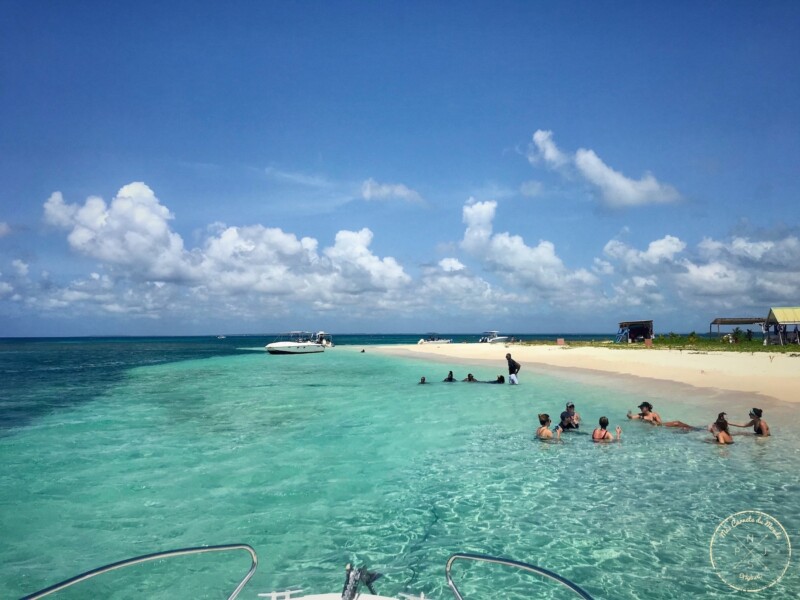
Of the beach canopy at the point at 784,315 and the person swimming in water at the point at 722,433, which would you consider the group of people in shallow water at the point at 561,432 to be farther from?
the beach canopy at the point at 784,315

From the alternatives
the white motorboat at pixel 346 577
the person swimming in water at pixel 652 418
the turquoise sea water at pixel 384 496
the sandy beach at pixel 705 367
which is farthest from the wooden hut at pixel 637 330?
the white motorboat at pixel 346 577

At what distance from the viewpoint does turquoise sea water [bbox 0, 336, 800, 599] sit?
8.05m

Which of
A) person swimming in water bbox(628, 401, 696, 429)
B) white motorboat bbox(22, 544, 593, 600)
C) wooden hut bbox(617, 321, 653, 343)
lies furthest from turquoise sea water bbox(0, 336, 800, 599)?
wooden hut bbox(617, 321, 653, 343)

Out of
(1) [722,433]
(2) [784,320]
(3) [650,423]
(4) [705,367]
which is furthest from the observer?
(2) [784,320]

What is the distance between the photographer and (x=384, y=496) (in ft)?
38.8

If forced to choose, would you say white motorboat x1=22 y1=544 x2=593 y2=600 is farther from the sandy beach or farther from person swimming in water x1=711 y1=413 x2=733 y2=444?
the sandy beach

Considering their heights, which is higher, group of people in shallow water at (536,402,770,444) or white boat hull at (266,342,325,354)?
group of people in shallow water at (536,402,770,444)

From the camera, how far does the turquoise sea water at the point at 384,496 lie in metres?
8.05

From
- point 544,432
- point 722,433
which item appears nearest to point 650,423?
point 722,433

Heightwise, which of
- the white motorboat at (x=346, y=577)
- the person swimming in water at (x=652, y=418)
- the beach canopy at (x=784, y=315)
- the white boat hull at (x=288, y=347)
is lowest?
the white boat hull at (x=288, y=347)

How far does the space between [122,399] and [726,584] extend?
33134mm

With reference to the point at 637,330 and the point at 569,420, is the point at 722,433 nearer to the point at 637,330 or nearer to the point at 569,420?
the point at 569,420

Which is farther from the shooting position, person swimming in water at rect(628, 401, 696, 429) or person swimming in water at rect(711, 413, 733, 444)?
person swimming in water at rect(628, 401, 696, 429)

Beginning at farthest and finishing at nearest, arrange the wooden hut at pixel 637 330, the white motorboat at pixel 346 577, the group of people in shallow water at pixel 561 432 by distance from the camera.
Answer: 1. the wooden hut at pixel 637 330
2. the group of people in shallow water at pixel 561 432
3. the white motorboat at pixel 346 577
